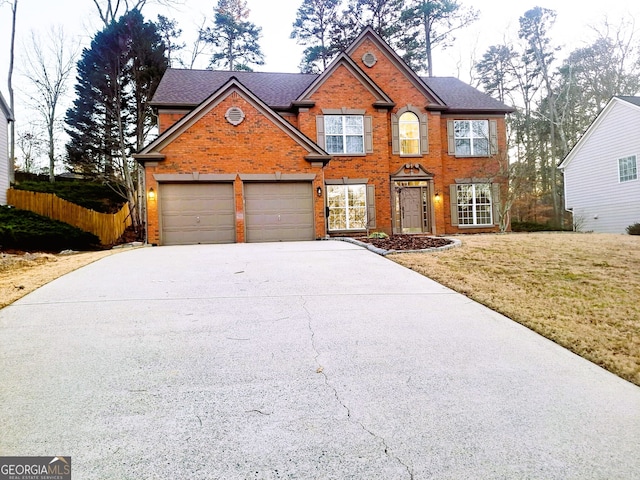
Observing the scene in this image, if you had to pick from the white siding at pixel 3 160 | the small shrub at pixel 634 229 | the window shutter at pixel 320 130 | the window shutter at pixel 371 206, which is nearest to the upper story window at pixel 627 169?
the small shrub at pixel 634 229

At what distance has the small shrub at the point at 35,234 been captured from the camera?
12484mm

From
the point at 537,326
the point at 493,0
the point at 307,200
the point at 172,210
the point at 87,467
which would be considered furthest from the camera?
the point at 493,0

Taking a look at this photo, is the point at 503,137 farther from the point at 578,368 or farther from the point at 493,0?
the point at 578,368

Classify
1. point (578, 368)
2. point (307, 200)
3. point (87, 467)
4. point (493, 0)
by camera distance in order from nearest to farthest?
point (87, 467)
point (578, 368)
point (307, 200)
point (493, 0)

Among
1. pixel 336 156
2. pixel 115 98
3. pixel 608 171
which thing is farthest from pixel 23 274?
pixel 608 171

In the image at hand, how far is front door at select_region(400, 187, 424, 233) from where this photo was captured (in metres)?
17.2

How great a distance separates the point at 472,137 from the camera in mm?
18078

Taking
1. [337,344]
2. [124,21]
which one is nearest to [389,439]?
[337,344]

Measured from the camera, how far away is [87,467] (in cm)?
212

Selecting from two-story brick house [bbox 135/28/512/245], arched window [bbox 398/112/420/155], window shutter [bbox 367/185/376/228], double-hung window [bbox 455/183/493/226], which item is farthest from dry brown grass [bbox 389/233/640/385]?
arched window [bbox 398/112/420/155]

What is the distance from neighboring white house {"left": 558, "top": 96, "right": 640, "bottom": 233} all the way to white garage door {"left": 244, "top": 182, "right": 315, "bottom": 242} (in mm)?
14340

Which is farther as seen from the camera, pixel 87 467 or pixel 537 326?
pixel 537 326

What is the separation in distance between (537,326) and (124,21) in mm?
25138

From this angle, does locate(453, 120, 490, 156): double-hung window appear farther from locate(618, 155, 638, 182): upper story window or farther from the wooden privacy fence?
the wooden privacy fence
